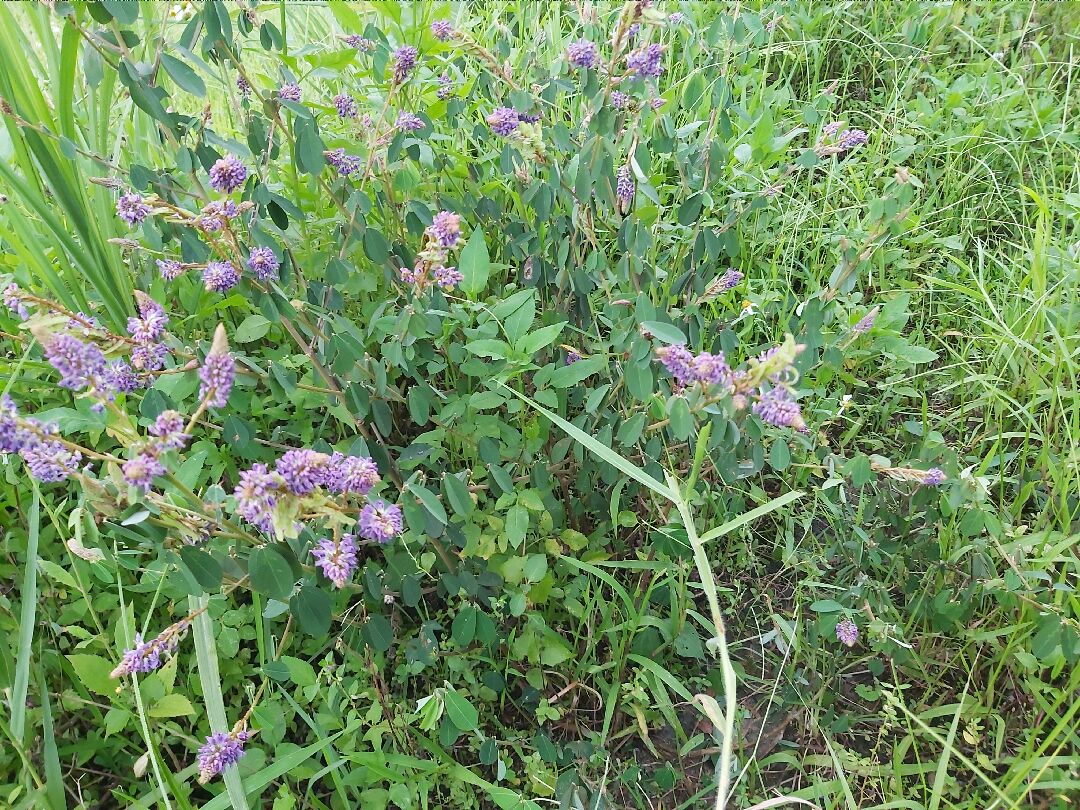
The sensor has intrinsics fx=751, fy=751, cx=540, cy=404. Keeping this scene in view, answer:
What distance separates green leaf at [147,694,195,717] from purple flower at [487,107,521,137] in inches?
48.1

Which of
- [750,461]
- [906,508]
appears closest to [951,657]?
[906,508]

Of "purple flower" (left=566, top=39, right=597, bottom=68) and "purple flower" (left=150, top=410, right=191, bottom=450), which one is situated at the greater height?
"purple flower" (left=566, top=39, right=597, bottom=68)

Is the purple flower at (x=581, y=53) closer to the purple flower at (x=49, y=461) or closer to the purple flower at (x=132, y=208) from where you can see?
the purple flower at (x=132, y=208)

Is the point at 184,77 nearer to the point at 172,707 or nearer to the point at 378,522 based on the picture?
the point at 378,522

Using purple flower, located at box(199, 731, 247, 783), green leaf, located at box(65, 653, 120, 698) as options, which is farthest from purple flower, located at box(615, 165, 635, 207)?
green leaf, located at box(65, 653, 120, 698)

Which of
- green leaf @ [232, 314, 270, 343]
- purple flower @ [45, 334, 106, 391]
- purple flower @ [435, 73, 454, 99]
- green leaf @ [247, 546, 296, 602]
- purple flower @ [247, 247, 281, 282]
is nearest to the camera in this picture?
purple flower @ [45, 334, 106, 391]

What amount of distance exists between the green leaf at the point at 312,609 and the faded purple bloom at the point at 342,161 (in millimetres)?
905

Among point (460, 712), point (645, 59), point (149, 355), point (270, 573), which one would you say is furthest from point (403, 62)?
point (460, 712)

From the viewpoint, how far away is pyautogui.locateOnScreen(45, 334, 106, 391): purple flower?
2.91ft

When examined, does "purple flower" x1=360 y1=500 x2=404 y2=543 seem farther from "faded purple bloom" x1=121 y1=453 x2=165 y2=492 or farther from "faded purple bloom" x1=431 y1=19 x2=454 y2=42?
"faded purple bloom" x1=431 y1=19 x2=454 y2=42

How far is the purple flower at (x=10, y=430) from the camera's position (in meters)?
0.89

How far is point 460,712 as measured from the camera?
1.36m

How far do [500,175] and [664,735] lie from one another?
153cm

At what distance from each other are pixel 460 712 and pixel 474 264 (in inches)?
33.6
